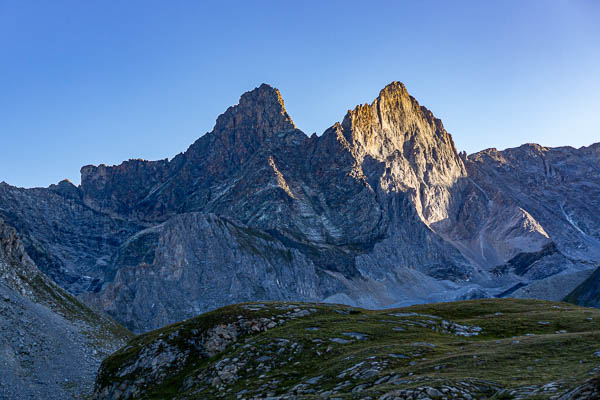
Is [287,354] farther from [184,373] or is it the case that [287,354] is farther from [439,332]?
[439,332]

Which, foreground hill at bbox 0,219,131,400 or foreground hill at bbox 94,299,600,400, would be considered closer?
foreground hill at bbox 94,299,600,400

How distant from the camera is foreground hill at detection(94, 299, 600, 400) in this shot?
83.0 feet

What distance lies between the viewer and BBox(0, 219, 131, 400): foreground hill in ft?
259

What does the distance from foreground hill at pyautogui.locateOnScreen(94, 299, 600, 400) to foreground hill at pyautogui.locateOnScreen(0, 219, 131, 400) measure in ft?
115

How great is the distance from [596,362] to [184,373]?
3113 cm

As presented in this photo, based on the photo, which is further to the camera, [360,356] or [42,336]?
[42,336]

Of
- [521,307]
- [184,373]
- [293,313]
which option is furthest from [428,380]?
[521,307]

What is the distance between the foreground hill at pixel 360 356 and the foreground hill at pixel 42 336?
1374 inches

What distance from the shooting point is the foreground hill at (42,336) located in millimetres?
78812

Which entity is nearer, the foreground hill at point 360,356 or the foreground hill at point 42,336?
the foreground hill at point 360,356

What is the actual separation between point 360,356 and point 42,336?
256 ft

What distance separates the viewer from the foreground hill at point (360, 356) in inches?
997

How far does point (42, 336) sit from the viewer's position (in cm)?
9462

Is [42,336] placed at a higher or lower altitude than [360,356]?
higher
